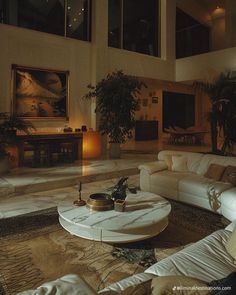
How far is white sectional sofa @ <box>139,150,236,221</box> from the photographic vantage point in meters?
3.89

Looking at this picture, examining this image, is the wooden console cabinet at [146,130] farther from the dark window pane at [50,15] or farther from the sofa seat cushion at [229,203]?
the sofa seat cushion at [229,203]

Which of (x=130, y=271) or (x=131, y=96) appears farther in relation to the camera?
(x=131, y=96)

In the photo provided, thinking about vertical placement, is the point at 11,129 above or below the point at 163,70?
below

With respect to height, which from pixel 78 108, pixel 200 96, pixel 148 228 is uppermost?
Result: pixel 200 96

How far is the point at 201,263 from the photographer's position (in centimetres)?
201

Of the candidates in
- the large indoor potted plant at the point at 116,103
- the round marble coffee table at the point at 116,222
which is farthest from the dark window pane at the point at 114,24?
the round marble coffee table at the point at 116,222

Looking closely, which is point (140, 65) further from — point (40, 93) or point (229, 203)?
point (229, 203)

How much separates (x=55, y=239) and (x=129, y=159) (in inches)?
195

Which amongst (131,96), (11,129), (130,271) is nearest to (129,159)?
(131,96)

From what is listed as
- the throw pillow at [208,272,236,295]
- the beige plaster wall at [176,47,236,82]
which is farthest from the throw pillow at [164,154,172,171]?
the beige plaster wall at [176,47,236,82]

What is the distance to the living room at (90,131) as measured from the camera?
9.51 feet

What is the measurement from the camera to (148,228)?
3.05 metres

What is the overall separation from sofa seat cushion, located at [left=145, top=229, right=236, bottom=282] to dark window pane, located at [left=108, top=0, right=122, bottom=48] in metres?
8.15

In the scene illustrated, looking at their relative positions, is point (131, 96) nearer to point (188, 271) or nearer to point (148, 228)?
point (148, 228)
